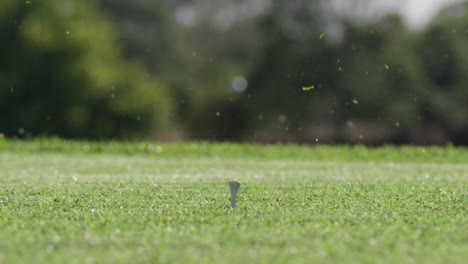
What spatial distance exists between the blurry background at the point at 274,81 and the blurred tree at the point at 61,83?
0.17ft

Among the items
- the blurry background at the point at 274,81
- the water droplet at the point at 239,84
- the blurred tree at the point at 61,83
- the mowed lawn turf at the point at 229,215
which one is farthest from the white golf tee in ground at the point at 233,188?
the water droplet at the point at 239,84

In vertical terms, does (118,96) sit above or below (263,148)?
above

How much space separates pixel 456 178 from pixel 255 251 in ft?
18.7

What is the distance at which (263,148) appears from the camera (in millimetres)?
14391

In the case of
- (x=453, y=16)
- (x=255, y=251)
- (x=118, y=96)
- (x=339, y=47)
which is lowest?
(x=255, y=251)

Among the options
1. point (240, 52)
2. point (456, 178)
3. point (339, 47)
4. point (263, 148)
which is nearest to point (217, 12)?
point (240, 52)

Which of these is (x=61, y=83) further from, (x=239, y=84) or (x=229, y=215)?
(x=229, y=215)

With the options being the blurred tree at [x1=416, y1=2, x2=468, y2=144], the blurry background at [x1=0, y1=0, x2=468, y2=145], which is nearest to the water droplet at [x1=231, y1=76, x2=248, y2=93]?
the blurry background at [x1=0, y1=0, x2=468, y2=145]

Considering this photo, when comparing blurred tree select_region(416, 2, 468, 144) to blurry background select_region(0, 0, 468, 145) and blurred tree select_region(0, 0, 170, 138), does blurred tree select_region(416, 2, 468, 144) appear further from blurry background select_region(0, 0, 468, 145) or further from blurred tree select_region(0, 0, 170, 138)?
blurred tree select_region(0, 0, 170, 138)

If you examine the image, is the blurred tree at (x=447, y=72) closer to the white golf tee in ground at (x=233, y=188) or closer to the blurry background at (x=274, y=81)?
the blurry background at (x=274, y=81)

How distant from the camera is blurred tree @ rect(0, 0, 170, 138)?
2823cm

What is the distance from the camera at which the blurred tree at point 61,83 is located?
28.2 metres

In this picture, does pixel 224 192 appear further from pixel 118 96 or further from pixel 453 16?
pixel 453 16

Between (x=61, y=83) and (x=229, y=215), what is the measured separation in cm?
2492
